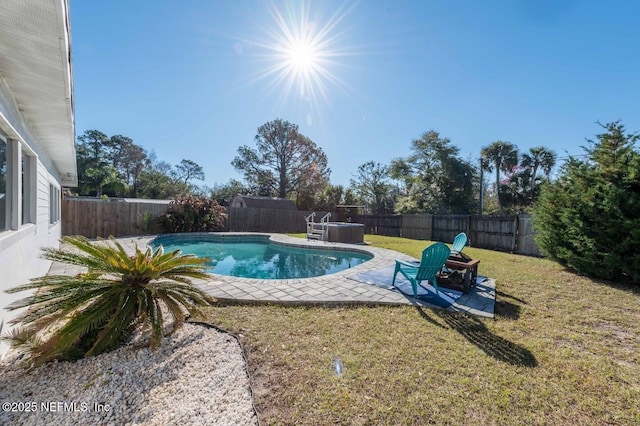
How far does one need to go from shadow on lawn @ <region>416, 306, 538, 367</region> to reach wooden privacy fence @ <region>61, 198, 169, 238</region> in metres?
13.7

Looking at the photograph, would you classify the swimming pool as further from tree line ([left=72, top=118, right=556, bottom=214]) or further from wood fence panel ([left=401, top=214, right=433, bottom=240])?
tree line ([left=72, top=118, right=556, bottom=214])

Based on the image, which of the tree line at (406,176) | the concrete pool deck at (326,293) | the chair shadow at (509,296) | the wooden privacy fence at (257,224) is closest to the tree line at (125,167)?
the tree line at (406,176)

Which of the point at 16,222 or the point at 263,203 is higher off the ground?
the point at 263,203

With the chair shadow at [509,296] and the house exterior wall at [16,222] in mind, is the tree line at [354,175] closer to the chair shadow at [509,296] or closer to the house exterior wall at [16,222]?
the chair shadow at [509,296]

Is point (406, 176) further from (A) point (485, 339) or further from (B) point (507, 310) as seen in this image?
(A) point (485, 339)

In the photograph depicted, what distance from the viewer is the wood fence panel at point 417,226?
49.8ft

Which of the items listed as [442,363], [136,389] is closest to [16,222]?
[136,389]

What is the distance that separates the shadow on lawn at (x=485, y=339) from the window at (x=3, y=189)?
197 inches

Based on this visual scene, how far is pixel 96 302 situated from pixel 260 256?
7.74 metres

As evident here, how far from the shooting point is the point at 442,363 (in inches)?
102

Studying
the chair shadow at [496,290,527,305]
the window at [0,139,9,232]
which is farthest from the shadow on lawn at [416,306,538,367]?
the window at [0,139,9,232]

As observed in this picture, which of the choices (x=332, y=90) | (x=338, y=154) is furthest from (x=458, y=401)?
(x=338, y=154)

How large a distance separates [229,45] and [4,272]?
769 centimetres

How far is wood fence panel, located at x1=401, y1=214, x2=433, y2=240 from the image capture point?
15188 millimetres
